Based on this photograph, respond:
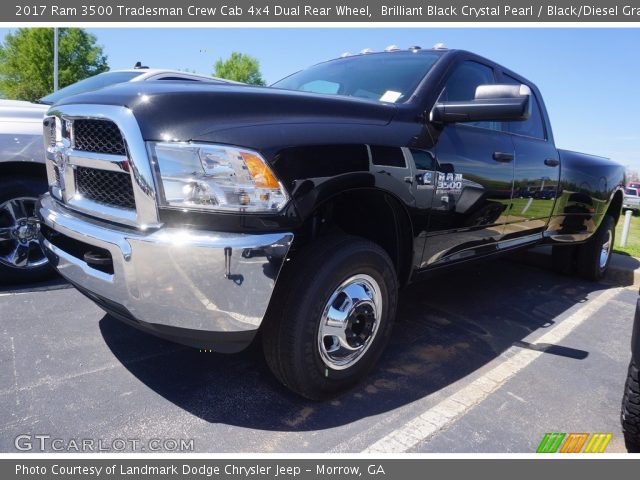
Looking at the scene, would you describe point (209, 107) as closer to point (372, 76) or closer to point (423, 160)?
point (423, 160)

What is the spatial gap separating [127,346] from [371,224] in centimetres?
163

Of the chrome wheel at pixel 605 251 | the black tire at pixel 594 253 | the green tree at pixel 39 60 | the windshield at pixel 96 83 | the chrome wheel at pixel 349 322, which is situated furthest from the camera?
the green tree at pixel 39 60

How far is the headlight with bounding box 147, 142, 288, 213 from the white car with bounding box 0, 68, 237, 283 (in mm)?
2219

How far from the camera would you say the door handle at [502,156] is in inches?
124

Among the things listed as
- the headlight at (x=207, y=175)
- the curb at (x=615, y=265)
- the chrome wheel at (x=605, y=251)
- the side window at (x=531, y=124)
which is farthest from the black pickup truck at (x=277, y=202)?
the curb at (x=615, y=265)

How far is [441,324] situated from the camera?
11.6ft

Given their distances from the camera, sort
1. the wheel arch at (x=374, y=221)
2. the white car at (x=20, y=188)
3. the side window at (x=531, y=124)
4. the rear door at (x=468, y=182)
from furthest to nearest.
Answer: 1. the side window at (x=531, y=124)
2. the white car at (x=20, y=188)
3. the rear door at (x=468, y=182)
4. the wheel arch at (x=374, y=221)

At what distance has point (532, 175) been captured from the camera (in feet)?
12.1

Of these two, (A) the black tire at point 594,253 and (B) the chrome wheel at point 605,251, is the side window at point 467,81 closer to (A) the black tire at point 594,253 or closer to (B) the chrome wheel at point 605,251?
(A) the black tire at point 594,253

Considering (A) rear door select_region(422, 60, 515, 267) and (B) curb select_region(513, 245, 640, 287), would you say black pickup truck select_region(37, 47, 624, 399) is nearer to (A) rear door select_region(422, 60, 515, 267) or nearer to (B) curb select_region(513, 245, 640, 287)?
(A) rear door select_region(422, 60, 515, 267)

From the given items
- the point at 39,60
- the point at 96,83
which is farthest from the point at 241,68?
the point at 96,83

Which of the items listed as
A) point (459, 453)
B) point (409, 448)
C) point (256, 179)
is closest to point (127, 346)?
point (256, 179)

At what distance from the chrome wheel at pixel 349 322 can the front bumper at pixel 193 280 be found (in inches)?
16.6

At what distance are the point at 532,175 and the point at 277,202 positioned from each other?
261 centimetres
